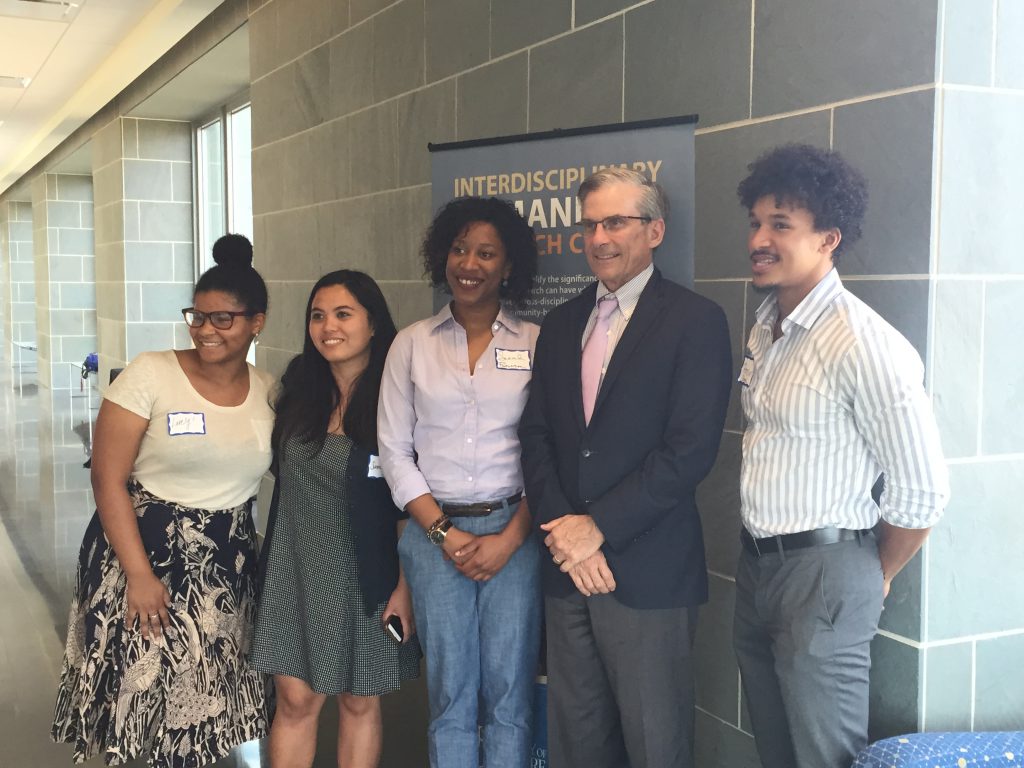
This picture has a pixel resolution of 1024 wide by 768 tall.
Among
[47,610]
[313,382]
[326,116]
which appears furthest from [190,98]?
[313,382]

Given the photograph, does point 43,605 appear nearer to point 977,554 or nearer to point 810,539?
point 810,539

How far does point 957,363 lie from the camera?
195 cm

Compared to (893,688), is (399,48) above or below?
above

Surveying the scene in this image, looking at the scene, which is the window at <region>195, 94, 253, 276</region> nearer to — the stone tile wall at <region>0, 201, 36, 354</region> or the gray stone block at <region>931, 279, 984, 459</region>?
the gray stone block at <region>931, 279, 984, 459</region>

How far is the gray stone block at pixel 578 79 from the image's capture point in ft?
9.36

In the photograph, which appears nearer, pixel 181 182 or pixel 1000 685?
pixel 1000 685

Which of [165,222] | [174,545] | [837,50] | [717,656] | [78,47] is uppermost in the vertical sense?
[78,47]

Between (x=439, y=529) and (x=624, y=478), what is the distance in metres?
0.49

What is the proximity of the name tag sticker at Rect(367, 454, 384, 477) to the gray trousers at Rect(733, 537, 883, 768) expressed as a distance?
984 millimetres

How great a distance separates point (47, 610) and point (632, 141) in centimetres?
372

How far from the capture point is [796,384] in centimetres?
177

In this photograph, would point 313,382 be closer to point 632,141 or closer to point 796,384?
point 632,141

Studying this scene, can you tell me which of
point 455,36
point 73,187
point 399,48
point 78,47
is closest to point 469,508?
point 455,36

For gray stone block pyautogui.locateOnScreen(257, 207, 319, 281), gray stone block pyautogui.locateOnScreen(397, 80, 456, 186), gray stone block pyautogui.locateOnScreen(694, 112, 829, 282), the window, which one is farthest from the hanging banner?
the window
